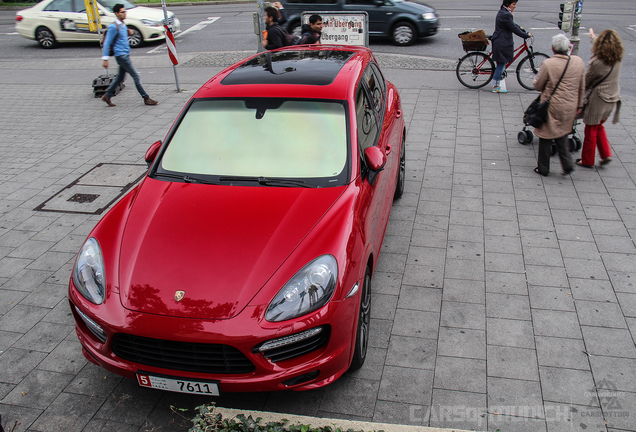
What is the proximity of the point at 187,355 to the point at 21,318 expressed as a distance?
7.13 ft

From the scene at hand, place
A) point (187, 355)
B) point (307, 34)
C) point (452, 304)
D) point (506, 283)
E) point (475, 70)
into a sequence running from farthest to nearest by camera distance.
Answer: point (475, 70) < point (307, 34) < point (506, 283) < point (452, 304) < point (187, 355)

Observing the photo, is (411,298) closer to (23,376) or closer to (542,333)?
(542,333)

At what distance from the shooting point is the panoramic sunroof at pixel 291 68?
4625 millimetres

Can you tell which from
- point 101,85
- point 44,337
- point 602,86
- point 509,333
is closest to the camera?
point 509,333

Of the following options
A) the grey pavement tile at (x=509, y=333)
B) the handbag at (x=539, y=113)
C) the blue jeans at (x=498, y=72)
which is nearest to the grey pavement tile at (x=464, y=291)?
the grey pavement tile at (x=509, y=333)

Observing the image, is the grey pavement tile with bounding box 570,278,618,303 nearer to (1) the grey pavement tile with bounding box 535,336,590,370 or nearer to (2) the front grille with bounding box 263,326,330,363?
(1) the grey pavement tile with bounding box 535,336,590,370

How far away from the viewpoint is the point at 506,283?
472cm

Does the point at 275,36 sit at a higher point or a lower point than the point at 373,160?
higher

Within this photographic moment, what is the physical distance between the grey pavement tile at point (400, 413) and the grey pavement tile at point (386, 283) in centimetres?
130

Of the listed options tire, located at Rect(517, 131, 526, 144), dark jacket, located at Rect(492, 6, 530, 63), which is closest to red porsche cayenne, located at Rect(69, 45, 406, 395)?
tire, located at Rect(517, 131, 526, 144)

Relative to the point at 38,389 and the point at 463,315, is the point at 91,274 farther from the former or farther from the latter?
the point at 463,315

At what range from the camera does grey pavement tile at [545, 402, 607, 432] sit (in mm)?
3252

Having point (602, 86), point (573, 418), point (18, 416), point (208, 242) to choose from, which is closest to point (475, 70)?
point (602, 86)

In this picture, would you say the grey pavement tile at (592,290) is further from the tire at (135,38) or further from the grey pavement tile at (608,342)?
the tire at (135,38)
